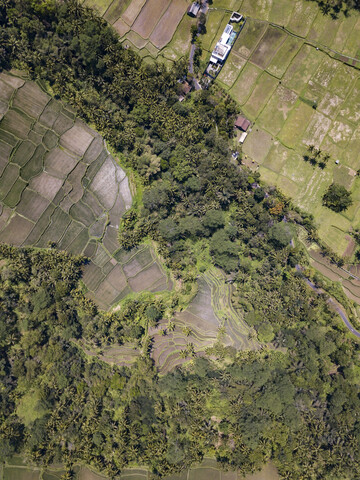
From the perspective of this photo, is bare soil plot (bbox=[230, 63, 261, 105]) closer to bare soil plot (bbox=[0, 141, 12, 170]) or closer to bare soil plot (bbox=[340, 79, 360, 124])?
bare soil plot (bbox=[340, 79, 360, 124])

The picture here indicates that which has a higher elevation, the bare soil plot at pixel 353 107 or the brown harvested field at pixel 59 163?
the bare soil plot at pixel 353 107

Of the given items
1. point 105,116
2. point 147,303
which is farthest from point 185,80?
point 147,303

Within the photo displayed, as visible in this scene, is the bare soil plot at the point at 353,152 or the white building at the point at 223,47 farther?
the bare soil plot at the point at 353,152

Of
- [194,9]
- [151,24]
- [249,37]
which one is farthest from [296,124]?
[151,24]

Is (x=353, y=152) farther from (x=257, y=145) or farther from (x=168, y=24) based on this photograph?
(x=168, y=24)

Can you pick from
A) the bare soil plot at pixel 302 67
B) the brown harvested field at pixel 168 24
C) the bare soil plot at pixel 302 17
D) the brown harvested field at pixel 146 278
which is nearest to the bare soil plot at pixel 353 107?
the bare soil plot at pixel 302 67

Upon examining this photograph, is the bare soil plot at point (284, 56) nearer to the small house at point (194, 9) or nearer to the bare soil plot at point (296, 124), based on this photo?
the bare soil plot at point (296, 124)
